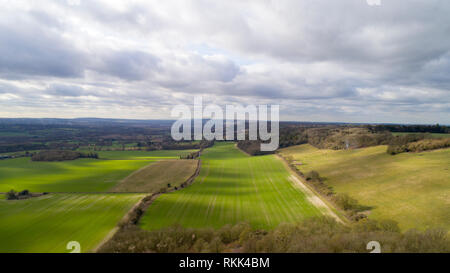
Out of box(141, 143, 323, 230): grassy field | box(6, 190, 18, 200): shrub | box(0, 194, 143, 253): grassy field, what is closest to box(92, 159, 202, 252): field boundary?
box(0, 194, 143, 253): grassy field

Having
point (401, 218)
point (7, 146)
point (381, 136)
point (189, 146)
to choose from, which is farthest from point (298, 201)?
point (7, 146)

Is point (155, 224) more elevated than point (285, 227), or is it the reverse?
point (285, 227)

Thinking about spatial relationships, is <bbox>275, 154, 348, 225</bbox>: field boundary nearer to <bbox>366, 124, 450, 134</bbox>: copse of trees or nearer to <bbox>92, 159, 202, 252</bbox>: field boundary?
<bbox>92, 159, 202, 252</bbox>: field boundary

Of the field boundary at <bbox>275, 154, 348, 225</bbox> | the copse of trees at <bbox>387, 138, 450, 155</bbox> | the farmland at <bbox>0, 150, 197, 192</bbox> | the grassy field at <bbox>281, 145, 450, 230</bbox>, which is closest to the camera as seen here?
the grassy field at <bbox>281, 145, 450, 230</bbox>

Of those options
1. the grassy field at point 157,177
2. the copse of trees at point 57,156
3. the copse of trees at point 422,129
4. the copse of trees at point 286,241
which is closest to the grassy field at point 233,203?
the grassy field at point 157,177

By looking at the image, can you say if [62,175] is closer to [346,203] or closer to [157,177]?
[157,177]

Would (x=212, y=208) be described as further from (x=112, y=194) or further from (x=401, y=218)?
(x=401, y=218)
